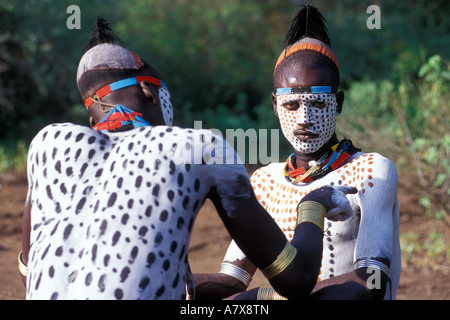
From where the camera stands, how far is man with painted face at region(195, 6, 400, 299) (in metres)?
2.93

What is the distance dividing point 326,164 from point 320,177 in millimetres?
70

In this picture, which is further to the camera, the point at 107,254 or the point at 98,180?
the point at 98,180

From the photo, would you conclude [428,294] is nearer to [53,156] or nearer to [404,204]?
[404,204]

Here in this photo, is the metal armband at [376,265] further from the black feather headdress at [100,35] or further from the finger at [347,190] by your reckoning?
the black feather headdress at [100,35]

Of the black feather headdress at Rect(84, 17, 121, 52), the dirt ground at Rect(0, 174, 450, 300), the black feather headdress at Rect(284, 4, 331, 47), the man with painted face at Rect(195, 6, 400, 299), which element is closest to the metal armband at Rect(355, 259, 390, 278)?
the man with painted face at Rect(195, 6, 400, 299)

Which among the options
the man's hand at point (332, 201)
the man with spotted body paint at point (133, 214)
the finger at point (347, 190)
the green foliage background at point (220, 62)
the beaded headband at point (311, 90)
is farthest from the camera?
the green foliage background at point (220, 62)

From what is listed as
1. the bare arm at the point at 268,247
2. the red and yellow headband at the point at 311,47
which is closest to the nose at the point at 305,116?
the red and yellow headband at the point at 311,47

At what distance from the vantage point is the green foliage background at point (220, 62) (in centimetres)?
869

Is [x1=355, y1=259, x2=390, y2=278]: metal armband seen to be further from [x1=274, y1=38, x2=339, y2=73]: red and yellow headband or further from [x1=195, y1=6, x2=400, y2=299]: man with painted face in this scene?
[x1=274, y1=38, x2=339, y2=73]: red and yellow headband

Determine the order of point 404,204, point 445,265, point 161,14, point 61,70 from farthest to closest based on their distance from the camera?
point 161,14 → point 61,70 → point 404,204 → point 445,265

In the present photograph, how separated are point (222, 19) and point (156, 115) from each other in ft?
41.4

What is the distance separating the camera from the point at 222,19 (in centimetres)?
1490

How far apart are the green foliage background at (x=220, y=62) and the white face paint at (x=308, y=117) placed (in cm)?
392
